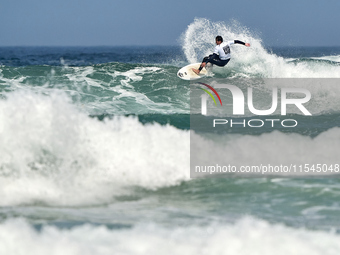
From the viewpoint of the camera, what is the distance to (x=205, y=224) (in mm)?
5449

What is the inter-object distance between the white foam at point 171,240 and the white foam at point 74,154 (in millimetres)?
1237

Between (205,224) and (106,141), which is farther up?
(106,141)

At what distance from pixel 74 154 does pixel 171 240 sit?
3343 millimetres

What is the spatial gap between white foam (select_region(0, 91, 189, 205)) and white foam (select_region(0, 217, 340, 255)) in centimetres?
124

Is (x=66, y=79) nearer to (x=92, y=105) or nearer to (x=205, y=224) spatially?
(x=92, y=105)

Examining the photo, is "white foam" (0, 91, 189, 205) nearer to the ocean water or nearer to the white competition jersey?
the ocean water

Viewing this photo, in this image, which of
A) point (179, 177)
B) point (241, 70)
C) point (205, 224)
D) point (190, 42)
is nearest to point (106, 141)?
point (179, 177)

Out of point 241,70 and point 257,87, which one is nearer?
point 257,87

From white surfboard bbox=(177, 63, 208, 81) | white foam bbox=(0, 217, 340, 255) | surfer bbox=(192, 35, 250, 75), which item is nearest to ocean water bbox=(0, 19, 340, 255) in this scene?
white foam bbox=(0, 217, 340, 255)

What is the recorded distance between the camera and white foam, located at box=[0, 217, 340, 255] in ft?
15.6

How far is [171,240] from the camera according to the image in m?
4.96

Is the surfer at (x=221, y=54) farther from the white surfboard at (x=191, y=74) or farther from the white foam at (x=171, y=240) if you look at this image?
the white foam at (x=171, y=240)

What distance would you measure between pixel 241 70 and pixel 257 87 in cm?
225

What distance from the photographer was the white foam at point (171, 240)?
475cm
